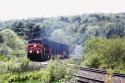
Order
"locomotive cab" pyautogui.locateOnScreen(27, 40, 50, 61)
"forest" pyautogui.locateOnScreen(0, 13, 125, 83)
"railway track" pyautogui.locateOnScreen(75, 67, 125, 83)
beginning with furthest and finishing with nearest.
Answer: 1. "locomotive cab" pyautogui.locateOnScreen(27, 40, 50, 61)
2. "forest" pyautogui.locateOnScreen(0, 13, 125, 83)
3. "railway track" pyautogui.locateOnScreen(75, 67, 125, 83)

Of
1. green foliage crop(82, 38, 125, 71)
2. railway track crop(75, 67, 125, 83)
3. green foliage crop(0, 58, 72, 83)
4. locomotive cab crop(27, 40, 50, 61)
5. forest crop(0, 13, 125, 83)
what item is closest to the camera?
railway track crop(75, 67, 125, 83)

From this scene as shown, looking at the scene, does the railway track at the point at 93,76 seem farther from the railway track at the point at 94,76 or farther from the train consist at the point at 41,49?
the train consist at the point at 41,49

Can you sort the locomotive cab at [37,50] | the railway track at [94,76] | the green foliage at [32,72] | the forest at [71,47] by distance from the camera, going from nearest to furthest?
the railway track at [94,76]
the green foliage at [32,72]
the forest at [71,47]
the locomotive cab at [37,50]

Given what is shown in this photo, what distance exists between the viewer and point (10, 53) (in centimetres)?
5897

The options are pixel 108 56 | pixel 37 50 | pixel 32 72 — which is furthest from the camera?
pixel 37 50

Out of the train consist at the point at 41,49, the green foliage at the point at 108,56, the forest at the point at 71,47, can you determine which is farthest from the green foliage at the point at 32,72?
the green foliage at the point at 108,56

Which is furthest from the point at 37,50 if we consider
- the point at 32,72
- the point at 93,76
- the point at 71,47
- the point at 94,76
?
the point at 71,47

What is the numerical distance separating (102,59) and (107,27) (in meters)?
50.4

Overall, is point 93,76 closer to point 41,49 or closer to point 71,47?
point 41,49

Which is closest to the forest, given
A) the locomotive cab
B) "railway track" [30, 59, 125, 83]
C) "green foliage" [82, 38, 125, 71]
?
"green foliage" [82, 38, 125, 71]

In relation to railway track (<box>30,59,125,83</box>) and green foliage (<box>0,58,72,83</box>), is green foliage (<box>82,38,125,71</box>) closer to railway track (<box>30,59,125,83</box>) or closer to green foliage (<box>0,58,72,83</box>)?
green foliage (<box>0,58,72,83</box>)

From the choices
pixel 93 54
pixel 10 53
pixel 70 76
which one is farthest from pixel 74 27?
pixel 70 76

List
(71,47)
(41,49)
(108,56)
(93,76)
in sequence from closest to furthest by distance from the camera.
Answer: (93,76), (108,56), (41,49), (71,47)

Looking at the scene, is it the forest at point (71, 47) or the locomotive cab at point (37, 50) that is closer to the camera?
the forest at point (71, 47)
